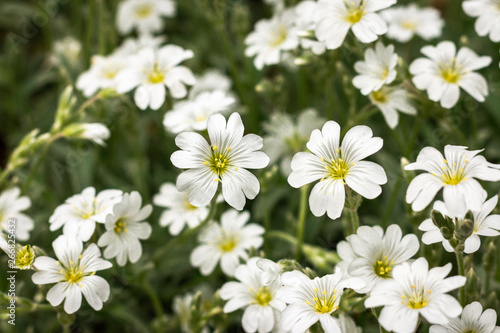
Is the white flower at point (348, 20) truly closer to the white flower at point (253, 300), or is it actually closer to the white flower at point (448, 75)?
the white flower at point (448, 75)

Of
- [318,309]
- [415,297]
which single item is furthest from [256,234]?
[415,297]

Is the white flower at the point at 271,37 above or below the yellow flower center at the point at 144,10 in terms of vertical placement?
below

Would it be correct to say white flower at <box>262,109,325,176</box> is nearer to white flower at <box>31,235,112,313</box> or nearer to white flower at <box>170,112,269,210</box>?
white flower at <box>170,112,269,210</box>

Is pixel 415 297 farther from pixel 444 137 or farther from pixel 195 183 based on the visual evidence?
pixel 444 137

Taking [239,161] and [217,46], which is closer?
[239,161]

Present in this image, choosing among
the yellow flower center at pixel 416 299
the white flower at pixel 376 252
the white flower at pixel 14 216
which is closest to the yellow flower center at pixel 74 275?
the white flower at pixel 14 216

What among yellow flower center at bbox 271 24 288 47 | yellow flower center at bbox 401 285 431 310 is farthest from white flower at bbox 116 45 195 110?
yellow flower center at bbox 401 285 431 310

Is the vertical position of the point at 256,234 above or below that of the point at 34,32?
below
